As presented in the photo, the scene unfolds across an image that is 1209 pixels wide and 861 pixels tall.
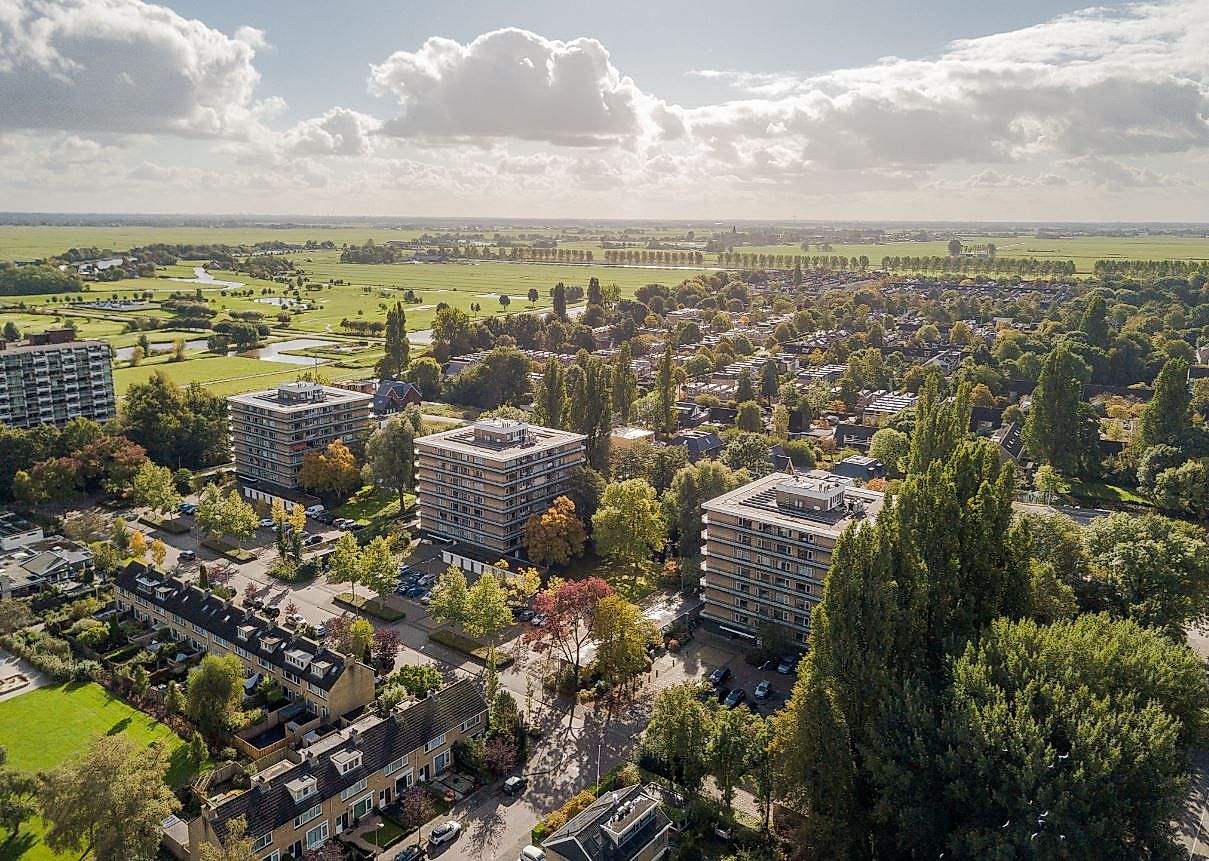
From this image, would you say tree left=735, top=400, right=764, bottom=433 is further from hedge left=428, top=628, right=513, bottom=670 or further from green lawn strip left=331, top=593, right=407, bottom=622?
hedge left=428, top=628, right=513, bottom=670

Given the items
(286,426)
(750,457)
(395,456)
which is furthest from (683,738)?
(286,426)

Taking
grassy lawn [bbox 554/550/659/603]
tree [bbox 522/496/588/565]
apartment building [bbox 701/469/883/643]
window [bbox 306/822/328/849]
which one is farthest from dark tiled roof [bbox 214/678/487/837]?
grassy lawn [bbox 554/550/659/603]

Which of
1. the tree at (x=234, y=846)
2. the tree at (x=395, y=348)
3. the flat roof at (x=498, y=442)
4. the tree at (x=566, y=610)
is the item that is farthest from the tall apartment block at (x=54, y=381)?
the tree at (x=234, y=846)

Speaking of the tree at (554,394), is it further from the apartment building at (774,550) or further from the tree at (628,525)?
the apartment building at (774,550)

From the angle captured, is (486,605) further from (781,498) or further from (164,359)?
(164,359)

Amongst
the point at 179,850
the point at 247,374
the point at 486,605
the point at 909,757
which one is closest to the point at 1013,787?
the point at 909,757

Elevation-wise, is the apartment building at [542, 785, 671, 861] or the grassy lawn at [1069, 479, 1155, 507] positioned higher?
the apartment building at [542, 785, 671, 861]
